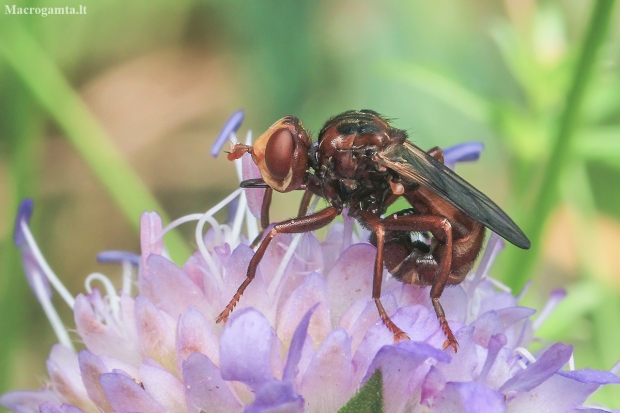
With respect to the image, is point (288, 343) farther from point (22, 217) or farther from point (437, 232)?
point (22, 217)

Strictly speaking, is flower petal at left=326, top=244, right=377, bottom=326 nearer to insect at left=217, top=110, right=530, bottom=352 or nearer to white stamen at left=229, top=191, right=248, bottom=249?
insect at left=217, top=110, right=530, bottom=352

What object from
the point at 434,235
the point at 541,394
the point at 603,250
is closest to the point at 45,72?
the point at 434,235

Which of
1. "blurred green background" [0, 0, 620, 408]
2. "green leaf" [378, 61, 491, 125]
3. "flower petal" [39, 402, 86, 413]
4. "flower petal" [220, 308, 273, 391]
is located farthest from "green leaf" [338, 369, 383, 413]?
"green leaf" [378, 61, 491, 125]

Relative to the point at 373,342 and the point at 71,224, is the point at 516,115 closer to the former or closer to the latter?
the point at 373,342

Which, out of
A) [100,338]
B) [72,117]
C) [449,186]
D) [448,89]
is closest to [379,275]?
[449,186]

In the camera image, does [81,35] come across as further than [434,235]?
Yes

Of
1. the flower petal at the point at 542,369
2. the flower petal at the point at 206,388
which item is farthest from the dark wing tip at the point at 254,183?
the flower petal at the point at 542,369
